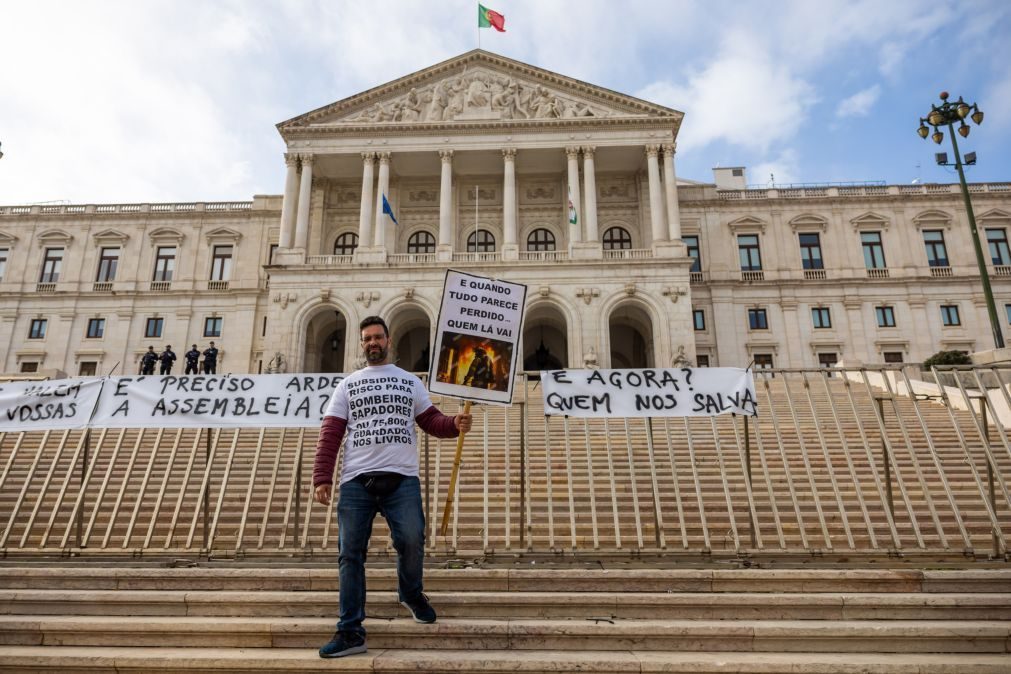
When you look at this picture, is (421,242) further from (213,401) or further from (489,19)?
(213,401)

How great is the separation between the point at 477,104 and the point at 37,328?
29.3m

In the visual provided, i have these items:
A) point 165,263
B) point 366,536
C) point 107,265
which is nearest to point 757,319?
point 366,536

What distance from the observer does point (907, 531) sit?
7.67 m

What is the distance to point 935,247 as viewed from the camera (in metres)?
34.9

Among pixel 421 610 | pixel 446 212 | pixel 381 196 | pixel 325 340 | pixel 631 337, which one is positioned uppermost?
pixel 381 196

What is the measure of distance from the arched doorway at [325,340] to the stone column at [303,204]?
12.0ft

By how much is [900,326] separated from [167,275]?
4329 cm

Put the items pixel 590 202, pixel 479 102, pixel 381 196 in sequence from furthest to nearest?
pixel 479 102 → pixel 590 202 → pixel 381 196

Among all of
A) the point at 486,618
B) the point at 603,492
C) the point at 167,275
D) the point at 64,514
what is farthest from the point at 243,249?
the point at 486,618

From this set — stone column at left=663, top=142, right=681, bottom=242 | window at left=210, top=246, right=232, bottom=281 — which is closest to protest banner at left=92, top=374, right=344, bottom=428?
stone column at left=663, top=142, right=681, bottom=242

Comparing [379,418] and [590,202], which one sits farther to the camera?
[590,202]

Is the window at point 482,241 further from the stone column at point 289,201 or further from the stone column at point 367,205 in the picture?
the stone column at point 289,201

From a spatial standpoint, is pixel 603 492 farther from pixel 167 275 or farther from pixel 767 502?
pixel 167 275

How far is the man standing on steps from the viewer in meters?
4.17
